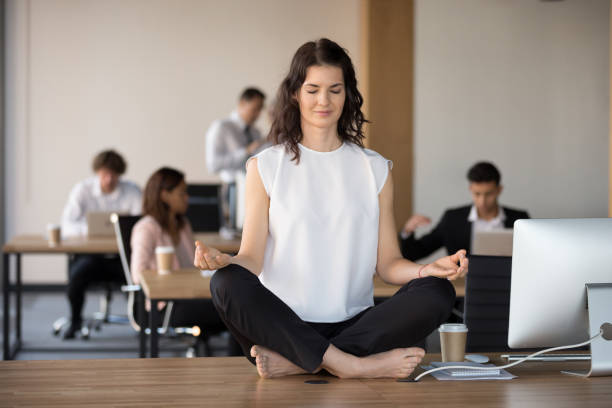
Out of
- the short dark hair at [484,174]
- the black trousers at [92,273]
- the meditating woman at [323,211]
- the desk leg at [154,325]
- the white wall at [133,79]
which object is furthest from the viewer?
the white wall at [133,79]

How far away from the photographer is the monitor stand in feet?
5.89

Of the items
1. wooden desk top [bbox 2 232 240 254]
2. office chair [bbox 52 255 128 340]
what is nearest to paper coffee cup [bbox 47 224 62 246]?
wooden desk top [bbox 2 232 240 254]

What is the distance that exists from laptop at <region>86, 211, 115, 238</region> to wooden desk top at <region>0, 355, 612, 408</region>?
133 inches

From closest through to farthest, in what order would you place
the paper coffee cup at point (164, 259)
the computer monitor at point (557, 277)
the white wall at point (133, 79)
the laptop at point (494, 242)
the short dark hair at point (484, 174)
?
the computer monitor at point (557, 277) → the laptop at point (494, 242) → the paper coffee cup at point (164, 259) → the short dark hair at point (484, 174) → the white wall at point (133, 79)

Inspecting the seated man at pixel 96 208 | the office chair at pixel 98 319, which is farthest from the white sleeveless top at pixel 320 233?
the office chair at pixel 98 319

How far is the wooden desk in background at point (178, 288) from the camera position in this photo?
3021 mm

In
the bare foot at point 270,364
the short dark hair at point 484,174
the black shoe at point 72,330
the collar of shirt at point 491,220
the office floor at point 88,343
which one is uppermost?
the short dark hair at point 484,174

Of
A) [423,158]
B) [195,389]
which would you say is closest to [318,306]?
[195,389]

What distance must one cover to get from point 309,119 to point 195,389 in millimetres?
877

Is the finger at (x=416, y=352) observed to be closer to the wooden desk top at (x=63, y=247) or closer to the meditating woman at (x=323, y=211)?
the meditating woman at (x=323, y=211)

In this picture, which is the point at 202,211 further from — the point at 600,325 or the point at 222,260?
the point at 600,325

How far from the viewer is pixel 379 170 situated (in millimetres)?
2330

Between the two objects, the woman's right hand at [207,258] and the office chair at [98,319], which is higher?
the woman's right hand at [207,258]

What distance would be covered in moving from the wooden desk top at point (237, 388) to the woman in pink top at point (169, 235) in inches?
75.1
